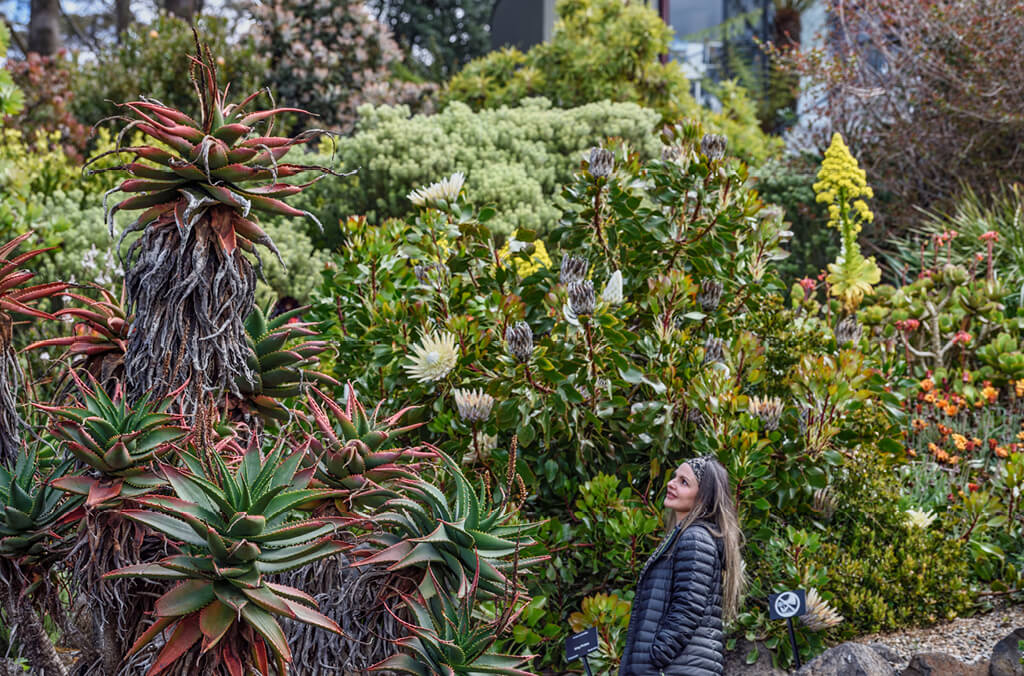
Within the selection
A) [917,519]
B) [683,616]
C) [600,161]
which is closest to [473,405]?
[683,616]

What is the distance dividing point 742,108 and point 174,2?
10533mm

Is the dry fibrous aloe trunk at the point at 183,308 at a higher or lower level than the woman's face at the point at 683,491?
higher

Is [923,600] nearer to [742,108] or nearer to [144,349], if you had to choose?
[144,349]

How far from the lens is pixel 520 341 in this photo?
4031 mm

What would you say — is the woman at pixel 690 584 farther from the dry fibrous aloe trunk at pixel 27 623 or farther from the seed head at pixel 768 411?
the dry fibrous aloe trunk at pixel 27 623

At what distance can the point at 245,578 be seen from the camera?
206 centimetres

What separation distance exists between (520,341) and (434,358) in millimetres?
442

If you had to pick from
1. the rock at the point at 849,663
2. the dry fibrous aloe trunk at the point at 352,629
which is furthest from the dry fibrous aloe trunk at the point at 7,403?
the rock at the point at 849,663

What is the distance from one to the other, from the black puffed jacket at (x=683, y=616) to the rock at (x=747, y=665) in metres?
0.84

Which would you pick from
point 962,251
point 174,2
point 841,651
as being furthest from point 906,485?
point 174,2

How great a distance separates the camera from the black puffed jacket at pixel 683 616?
3.50m

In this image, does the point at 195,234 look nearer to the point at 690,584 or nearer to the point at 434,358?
the point at 434,358

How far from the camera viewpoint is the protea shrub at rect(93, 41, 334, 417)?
249 centimetres

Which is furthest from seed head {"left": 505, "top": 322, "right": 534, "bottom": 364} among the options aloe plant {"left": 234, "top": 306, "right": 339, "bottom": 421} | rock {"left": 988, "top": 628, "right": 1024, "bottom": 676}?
rock {"left": 988, "top": 628, "right": 1024, "bottom": 676}
